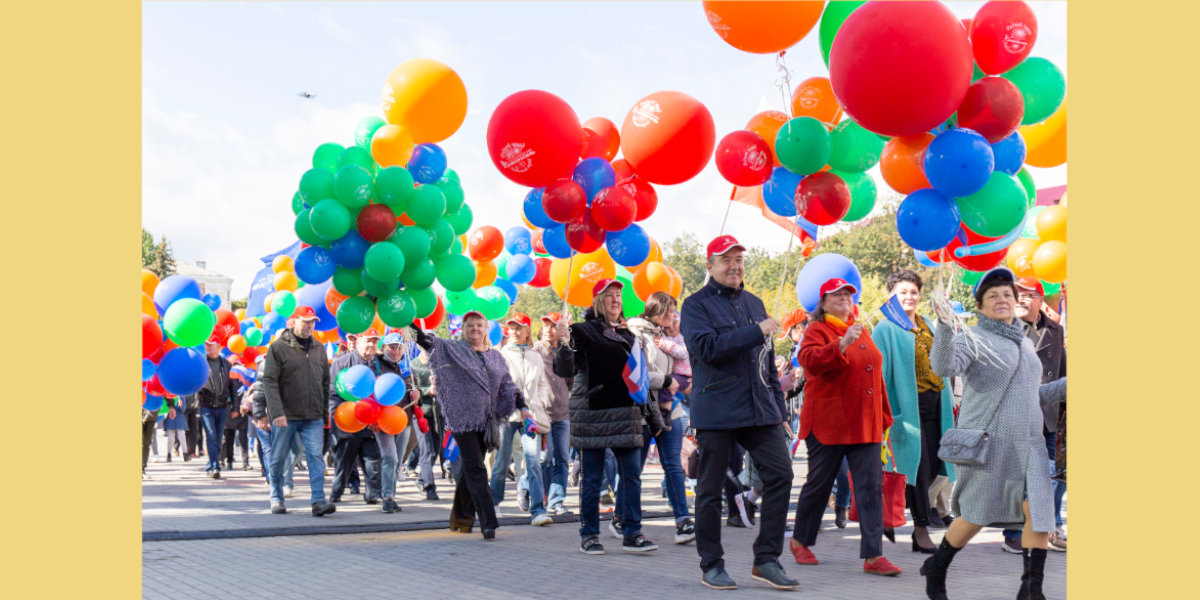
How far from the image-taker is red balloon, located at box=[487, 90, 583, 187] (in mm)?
7180

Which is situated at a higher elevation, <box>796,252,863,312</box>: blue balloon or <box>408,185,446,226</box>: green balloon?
<box>408,185,446,226</box>: green balloon

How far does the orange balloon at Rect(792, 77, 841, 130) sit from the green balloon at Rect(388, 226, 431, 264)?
3.07 m

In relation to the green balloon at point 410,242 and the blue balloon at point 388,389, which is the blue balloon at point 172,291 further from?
the blue balloon at point 388,389

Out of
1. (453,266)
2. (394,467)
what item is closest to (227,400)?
(394,467)

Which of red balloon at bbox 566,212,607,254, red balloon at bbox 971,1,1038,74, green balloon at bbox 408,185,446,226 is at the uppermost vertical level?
red balloon at bbox 971,1,1038,74

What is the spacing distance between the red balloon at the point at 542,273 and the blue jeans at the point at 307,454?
2439 mm

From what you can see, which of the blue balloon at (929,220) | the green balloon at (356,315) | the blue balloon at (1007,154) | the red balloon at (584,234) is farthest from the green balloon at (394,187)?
the blue balloon at (1007,154)

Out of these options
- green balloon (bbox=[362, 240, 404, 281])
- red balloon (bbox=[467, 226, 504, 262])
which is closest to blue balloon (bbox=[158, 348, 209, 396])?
green balloon (bbox=[362, 240, 404, 281])

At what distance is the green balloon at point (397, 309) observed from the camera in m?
8.39

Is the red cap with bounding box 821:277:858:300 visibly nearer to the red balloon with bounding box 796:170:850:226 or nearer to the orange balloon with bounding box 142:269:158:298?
the red balloon with bounding box 796:170:850:226

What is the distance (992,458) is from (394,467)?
6432 millimetres

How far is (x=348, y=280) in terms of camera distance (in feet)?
27.9

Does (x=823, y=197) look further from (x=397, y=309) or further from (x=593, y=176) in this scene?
(x=397, y=309)

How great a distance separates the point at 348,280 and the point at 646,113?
278 centimetres
